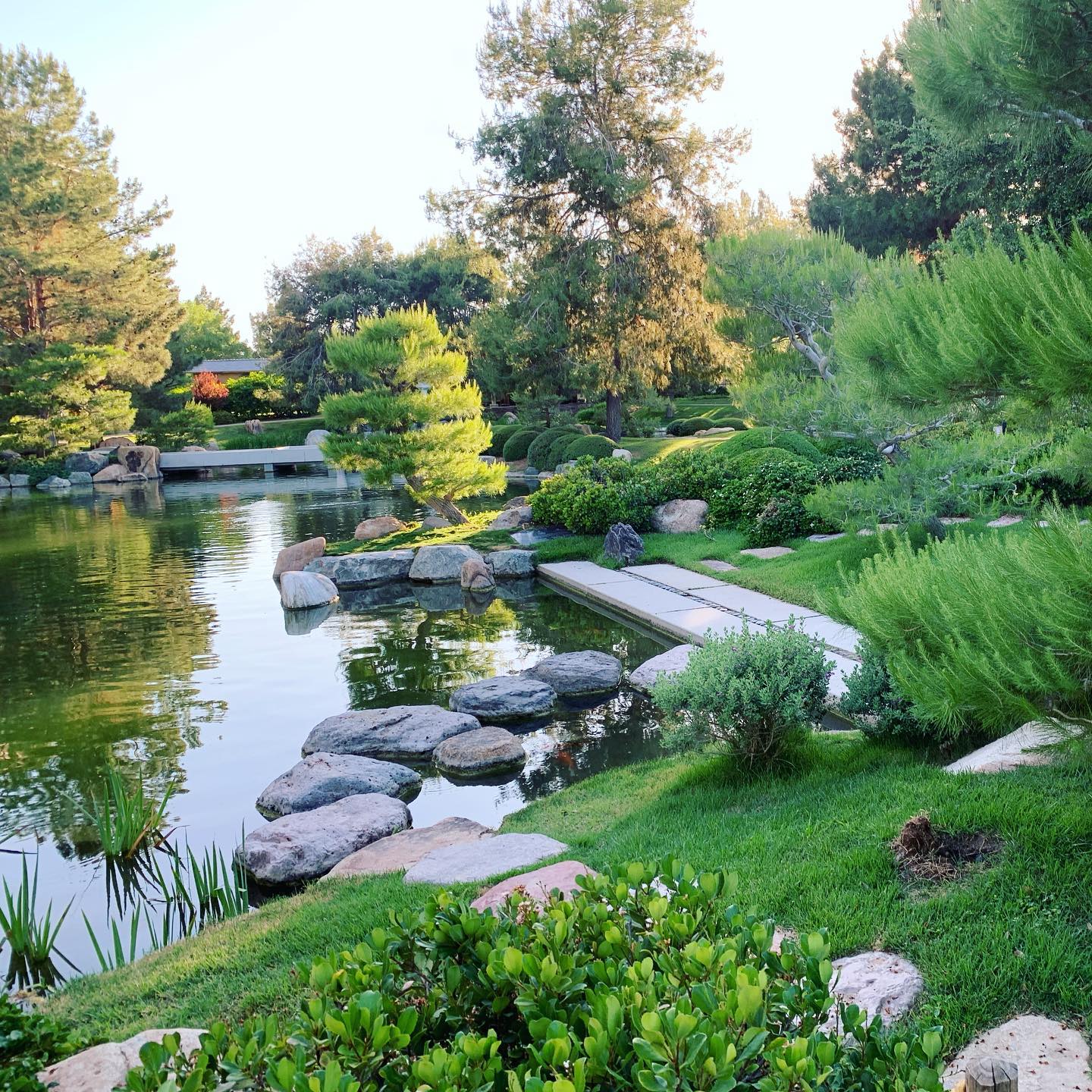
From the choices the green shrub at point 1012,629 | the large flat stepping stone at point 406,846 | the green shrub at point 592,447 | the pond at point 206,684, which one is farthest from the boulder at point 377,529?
the green shrub at point 1012,629

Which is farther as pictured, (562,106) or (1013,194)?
(562,106)

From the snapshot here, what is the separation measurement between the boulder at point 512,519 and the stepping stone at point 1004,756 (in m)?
10.8

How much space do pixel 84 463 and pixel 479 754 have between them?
27.5m

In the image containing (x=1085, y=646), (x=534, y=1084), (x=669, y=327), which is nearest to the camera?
(x=534, y=1084)

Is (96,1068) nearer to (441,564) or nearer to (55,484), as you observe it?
(441,564)

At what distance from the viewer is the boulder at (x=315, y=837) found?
16.4ft

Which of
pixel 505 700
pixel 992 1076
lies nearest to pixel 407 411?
pixel 505 700

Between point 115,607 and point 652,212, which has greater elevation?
point 652,212

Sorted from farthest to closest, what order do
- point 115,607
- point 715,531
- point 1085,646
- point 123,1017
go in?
point 715,531 < point 115,607 < point 123,1017 < point 1085,646

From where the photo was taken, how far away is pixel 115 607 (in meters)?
11.7

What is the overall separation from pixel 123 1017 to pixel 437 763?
11.0ft

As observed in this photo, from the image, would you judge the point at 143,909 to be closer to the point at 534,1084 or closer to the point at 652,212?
the point at 534,1084

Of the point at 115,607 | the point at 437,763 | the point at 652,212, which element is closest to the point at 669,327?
the point at 652,212

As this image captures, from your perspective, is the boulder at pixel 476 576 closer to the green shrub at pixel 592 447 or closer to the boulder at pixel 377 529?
the boulder at pixel 377 529
